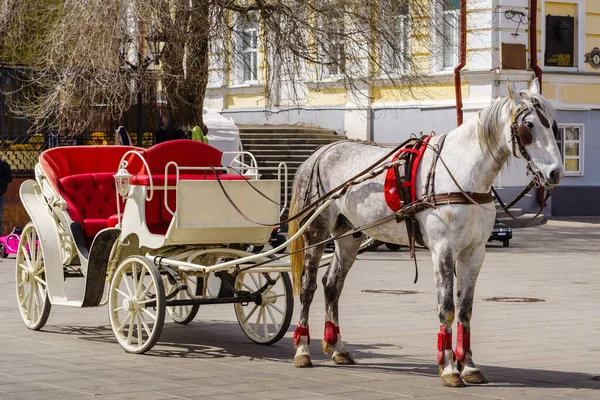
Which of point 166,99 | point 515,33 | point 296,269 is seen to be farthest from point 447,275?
point 515,33

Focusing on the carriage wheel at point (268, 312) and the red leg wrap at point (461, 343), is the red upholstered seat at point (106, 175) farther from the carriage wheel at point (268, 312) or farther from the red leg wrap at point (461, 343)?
the red leg wrap at point (461, 343)

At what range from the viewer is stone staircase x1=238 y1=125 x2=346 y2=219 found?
97.4ft

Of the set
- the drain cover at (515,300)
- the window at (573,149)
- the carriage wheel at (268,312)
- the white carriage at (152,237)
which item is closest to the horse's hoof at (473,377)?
the white carriage at (152,237)

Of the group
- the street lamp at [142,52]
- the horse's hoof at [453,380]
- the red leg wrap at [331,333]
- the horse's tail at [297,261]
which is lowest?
the horse's hoof at [453,380]

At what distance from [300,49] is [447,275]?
45.9 ft

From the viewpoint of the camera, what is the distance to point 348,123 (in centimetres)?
3234

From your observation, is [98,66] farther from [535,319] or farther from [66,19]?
[535,319]

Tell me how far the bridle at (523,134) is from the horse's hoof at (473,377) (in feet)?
4.61

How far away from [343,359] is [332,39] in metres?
13.3

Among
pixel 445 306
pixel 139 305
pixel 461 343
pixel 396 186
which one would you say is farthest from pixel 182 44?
pixel 461 343

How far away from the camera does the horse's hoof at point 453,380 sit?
841cm

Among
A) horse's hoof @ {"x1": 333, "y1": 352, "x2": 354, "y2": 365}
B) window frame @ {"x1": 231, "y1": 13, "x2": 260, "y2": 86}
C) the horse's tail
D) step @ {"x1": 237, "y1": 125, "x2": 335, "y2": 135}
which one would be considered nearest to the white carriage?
the horse's tail

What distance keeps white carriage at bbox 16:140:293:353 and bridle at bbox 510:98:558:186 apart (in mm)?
2324

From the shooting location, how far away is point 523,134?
833 cm
